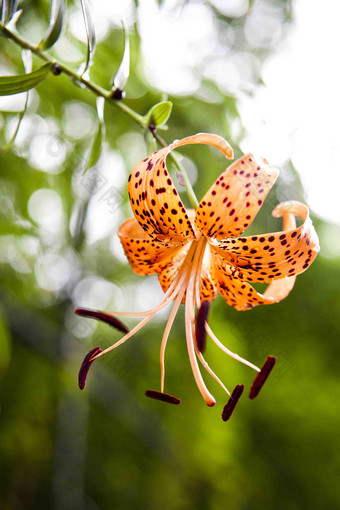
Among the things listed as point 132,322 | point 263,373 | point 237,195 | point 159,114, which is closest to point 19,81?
point 159,114

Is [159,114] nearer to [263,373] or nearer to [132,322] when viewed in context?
[263,373]

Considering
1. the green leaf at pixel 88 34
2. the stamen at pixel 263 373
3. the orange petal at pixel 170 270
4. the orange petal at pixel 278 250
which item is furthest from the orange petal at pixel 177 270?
the green leaf at pixel 88 34

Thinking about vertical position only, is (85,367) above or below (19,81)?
below

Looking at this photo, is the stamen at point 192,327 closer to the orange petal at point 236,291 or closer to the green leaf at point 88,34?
the orange petal at point 236,291

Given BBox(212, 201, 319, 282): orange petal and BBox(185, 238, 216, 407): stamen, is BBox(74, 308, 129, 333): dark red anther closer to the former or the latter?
BBox(185, 238, 216, 407): stamen

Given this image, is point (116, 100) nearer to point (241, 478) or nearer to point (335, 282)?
point (335, 282)

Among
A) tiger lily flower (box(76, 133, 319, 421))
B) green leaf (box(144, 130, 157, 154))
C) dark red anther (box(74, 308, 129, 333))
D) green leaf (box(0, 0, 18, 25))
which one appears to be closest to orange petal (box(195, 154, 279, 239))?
tiger lily flower (box(76, 133, 319, 421))
